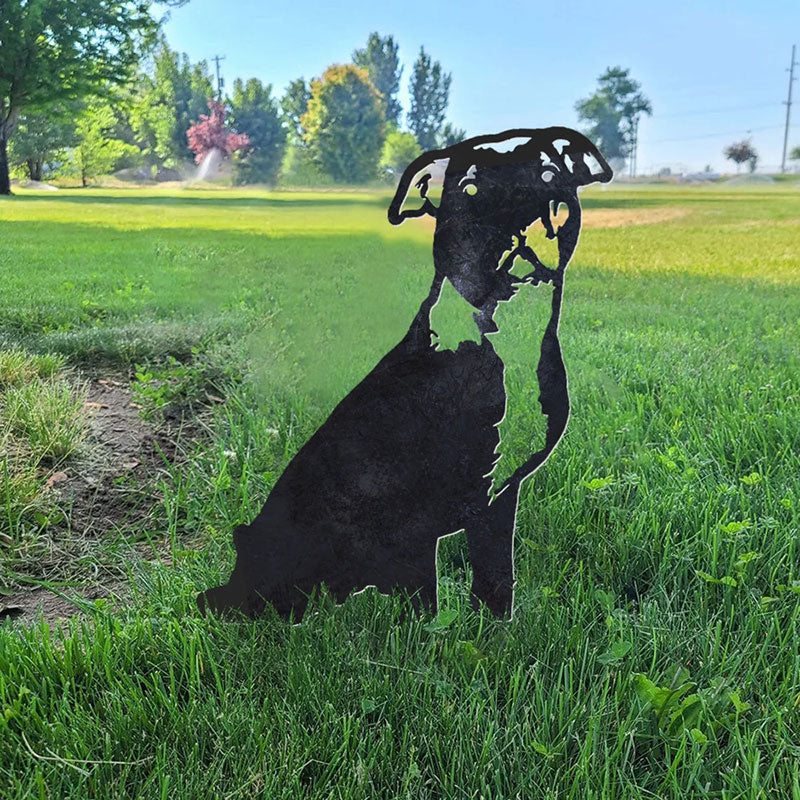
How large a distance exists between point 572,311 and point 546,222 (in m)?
3.03

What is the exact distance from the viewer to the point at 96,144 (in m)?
4.33

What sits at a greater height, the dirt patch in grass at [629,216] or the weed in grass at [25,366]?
the dirt patch in grass at [629,216]

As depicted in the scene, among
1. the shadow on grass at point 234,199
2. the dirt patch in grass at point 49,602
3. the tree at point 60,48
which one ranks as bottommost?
the dirt patch in grass at point 49,602

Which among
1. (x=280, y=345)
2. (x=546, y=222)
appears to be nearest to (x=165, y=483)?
(x=280, y=345)

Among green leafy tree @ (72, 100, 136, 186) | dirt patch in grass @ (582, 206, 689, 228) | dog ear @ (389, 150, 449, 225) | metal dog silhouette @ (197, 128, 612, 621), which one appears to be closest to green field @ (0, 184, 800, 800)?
metal dog silhouette @ (197, 128, 612, 621)

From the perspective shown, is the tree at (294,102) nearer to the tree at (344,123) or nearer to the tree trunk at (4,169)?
the tree at (344,123)

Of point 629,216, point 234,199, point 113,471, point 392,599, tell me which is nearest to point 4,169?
point 234,199

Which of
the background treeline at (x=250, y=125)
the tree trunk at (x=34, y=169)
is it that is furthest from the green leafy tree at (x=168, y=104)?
the tree trunk at (x=34, y=169)

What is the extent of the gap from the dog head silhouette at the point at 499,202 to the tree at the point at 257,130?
2.46m

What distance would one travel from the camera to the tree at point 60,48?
398 centimetres

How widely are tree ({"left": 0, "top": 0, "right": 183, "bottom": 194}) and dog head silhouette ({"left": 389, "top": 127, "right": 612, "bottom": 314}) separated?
12.1 ft

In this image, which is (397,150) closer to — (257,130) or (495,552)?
(257,130)

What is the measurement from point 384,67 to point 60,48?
6.42 feet

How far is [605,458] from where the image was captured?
2.19 m
